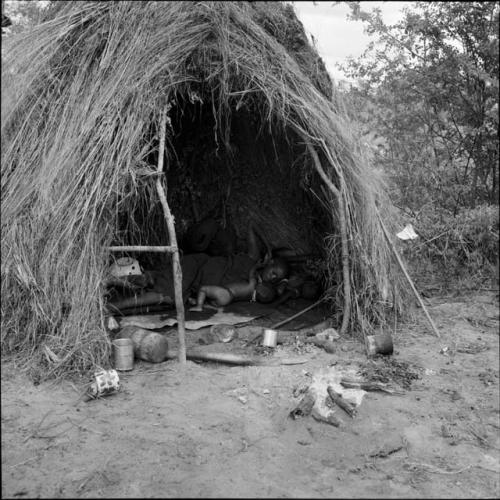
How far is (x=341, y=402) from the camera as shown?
4.40 m

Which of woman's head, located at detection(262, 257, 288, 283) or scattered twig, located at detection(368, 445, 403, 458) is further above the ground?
woman's head, located at detection(262, 257, 288, 283)

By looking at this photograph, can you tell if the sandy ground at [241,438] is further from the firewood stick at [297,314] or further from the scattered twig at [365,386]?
the firewood stick at [297,314]

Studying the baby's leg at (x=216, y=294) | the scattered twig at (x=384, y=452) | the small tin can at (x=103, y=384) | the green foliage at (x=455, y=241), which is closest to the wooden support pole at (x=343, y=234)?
the baby's leg at (x=216, y=294)

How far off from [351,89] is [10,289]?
5.70 m

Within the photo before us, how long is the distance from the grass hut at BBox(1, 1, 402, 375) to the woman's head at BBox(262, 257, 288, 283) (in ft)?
2.33

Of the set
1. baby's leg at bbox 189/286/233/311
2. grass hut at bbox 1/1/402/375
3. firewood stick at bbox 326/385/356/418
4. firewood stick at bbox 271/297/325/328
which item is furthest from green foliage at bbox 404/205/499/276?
firewood stick at bbox 326/385/356/418

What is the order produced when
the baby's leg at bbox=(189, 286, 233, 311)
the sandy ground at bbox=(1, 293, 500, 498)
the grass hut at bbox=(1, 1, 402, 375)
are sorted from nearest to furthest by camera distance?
the sandy ground at bbox=(1, 293, 500, 498) → the grass hut at bbox=(1, 1, 402, 375) → the baby's leg at bbox=(189, 286, 233, 311)

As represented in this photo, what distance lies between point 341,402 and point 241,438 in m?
0.86

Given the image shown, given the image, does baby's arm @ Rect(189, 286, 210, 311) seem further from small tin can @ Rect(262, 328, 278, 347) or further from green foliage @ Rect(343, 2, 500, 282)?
green foliage @ Rect(343, 2, 500, 282)

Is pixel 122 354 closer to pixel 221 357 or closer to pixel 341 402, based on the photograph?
pixel 221 357

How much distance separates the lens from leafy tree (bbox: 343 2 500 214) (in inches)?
297

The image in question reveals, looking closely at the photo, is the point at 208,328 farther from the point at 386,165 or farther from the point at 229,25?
the point at 386,165

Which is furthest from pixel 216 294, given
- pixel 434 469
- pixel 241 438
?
pixel 434 469

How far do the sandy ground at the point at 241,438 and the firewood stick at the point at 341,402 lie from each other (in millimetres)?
55
